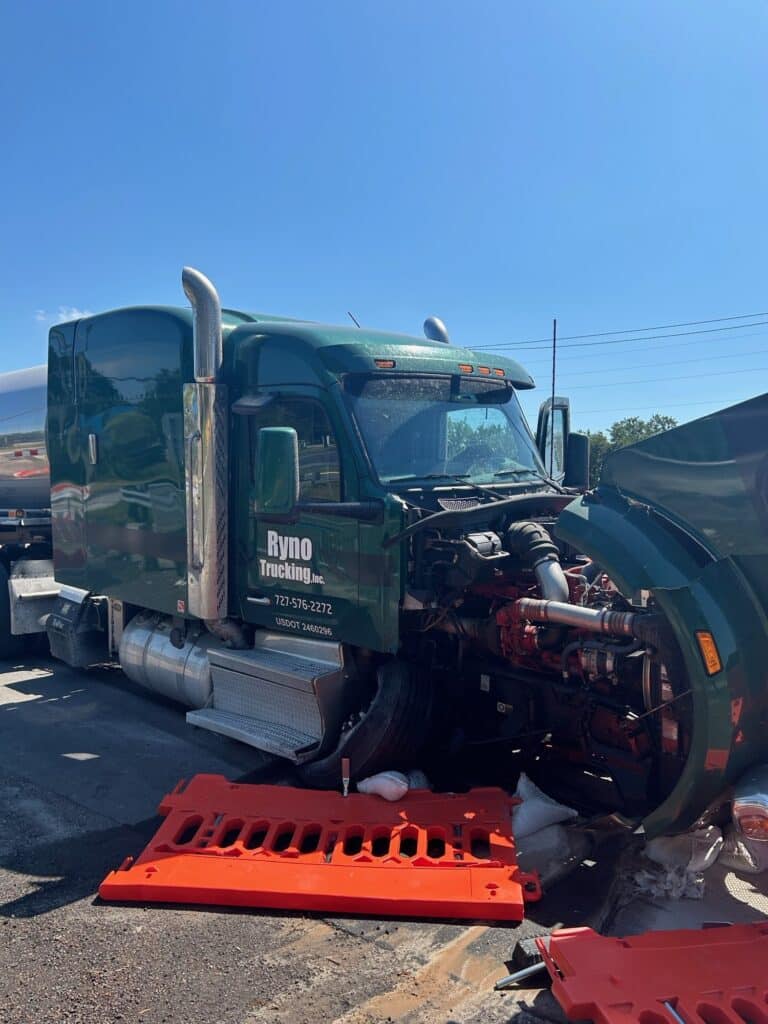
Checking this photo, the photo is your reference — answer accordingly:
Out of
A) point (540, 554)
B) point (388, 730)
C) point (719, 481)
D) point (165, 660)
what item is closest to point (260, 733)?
point (388, 730)

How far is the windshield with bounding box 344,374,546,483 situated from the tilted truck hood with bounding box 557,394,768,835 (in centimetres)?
152

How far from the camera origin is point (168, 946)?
10.9ft

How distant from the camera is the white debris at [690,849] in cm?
365

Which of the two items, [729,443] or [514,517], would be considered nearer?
[729,443]

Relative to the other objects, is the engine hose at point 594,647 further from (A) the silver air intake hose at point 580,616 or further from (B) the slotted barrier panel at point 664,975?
(B) the slotted barrier panel at point 664,975

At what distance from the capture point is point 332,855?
3.87 m

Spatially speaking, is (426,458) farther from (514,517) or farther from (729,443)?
(729,443)

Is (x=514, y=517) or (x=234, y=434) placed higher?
(x=234, y=434)

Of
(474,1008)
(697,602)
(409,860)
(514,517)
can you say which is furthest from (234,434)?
(474,1008)

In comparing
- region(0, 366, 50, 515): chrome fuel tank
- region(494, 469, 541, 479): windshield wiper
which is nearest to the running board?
region(494, 469, 541, 479): windshield wiper

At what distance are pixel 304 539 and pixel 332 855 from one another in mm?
1815

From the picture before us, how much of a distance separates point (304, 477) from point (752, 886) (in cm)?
307

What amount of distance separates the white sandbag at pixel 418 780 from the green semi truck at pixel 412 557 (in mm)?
106

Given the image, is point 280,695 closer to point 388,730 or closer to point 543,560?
point 388,730
